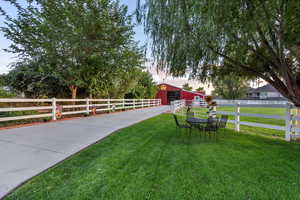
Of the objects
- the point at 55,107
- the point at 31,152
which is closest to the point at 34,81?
the point at 55,107

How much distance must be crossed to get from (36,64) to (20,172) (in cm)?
846

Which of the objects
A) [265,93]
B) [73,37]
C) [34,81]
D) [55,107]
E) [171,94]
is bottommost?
[55,107]

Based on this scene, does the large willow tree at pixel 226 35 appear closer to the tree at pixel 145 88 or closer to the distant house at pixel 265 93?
the tree at pixel 145 88

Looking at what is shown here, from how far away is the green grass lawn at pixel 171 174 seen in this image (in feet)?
6.22

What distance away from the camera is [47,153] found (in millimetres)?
3068

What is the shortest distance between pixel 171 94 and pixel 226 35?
2249 cm

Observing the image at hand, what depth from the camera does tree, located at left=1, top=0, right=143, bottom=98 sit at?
7.74 m

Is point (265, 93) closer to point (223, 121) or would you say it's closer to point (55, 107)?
point (223, 121)

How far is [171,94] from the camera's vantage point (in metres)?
25.6

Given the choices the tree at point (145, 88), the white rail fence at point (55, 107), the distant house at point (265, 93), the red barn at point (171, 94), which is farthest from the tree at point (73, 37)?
the distant house at point (265, 93)

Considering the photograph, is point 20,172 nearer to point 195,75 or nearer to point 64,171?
point 64,171

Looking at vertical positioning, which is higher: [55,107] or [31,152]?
[55,107]

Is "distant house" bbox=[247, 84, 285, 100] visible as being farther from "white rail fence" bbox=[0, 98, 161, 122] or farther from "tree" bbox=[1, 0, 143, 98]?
"tree" bbox=[1, 0, 143, 98]

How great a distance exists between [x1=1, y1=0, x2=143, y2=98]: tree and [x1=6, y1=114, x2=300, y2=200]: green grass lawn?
6834mm
